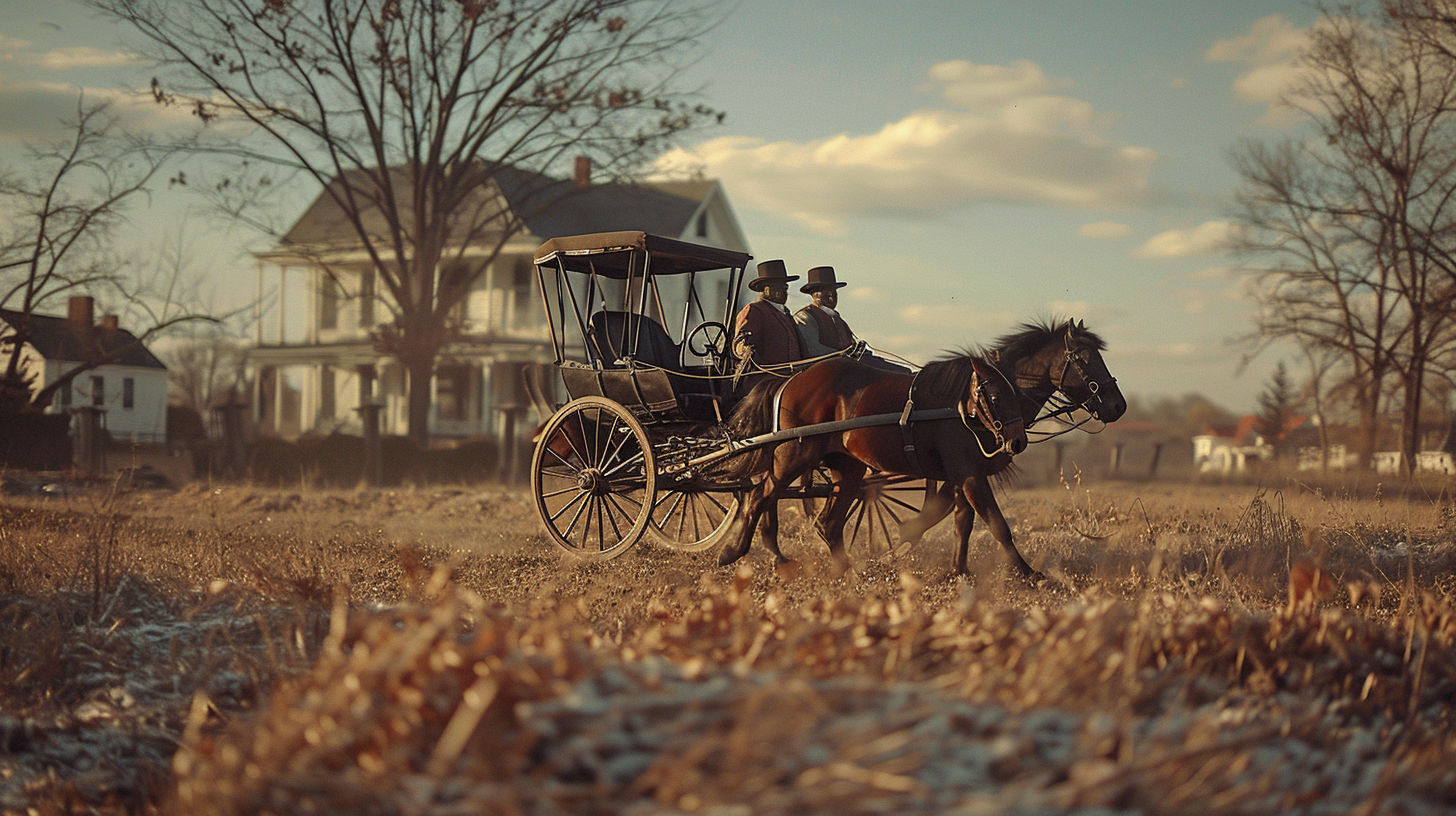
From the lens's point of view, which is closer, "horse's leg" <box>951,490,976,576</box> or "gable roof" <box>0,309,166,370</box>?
"horse's leg" <box>951,490,976,576</box>

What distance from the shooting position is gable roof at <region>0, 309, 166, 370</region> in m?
21.6

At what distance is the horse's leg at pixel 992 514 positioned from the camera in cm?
778

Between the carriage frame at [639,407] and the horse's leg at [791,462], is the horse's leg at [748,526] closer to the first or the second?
the horse's leg at [791,462]

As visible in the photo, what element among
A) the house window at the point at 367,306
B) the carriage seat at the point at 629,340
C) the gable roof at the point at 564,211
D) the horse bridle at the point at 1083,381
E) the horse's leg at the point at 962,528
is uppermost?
the gable roof at the point at 564,211

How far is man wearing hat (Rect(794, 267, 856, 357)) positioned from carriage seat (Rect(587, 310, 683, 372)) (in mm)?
1159

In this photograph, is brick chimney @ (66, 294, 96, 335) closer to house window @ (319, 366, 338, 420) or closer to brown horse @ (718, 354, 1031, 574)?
house window @ (319, 366, 338, 420)

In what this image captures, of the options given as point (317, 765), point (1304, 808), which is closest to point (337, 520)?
point (317, 765)

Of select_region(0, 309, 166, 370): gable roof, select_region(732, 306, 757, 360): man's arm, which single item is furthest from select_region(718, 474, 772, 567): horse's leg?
select_region(0, 309, 166, 370): gable roof

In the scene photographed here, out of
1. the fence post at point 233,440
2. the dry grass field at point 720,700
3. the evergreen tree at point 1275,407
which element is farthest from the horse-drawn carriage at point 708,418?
the evergreen tree at point 1275,407

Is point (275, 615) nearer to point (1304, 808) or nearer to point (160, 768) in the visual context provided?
point (160, 768)

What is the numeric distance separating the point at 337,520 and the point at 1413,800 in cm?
1189

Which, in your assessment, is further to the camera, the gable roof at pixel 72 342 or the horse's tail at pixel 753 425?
the gable roof at pixel 72 342

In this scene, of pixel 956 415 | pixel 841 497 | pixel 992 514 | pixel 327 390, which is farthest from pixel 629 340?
pixel 327 390

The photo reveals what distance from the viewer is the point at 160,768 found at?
4.54 m
